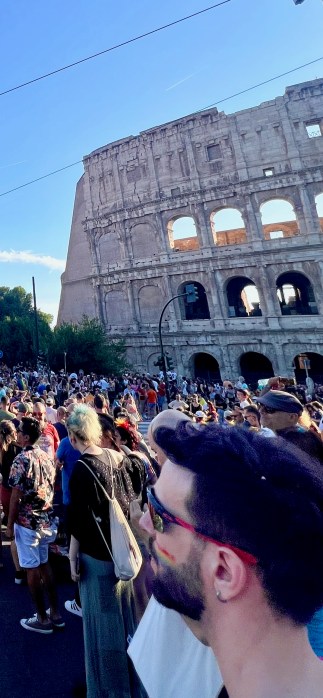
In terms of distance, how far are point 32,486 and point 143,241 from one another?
29.5 metres

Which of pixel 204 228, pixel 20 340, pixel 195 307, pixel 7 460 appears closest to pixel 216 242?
Answer: pixel 204 228

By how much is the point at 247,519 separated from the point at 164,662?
107 cm

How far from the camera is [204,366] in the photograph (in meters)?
29.2

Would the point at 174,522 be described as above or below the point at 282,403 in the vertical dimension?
below

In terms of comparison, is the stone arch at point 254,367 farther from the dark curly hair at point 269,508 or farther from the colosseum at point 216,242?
the dark curly hair at point 269,508

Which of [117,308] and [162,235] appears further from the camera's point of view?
[117,308]

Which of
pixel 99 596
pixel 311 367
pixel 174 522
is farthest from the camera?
pixel 311 367

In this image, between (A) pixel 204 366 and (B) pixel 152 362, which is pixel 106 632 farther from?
(A) pixel 204 366

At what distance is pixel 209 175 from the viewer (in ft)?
94.3

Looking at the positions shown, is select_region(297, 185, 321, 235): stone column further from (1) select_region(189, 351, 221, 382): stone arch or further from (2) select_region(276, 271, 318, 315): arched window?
(1) select_region(189, 351, 221, 382): stone arch

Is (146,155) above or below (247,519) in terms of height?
above

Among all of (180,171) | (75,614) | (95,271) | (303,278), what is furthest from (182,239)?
(75,614)

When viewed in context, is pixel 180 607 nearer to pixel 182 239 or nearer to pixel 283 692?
pixel 283 692

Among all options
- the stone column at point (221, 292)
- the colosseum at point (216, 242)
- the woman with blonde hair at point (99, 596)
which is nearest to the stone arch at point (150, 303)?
the colosseum at point (216, 242)
